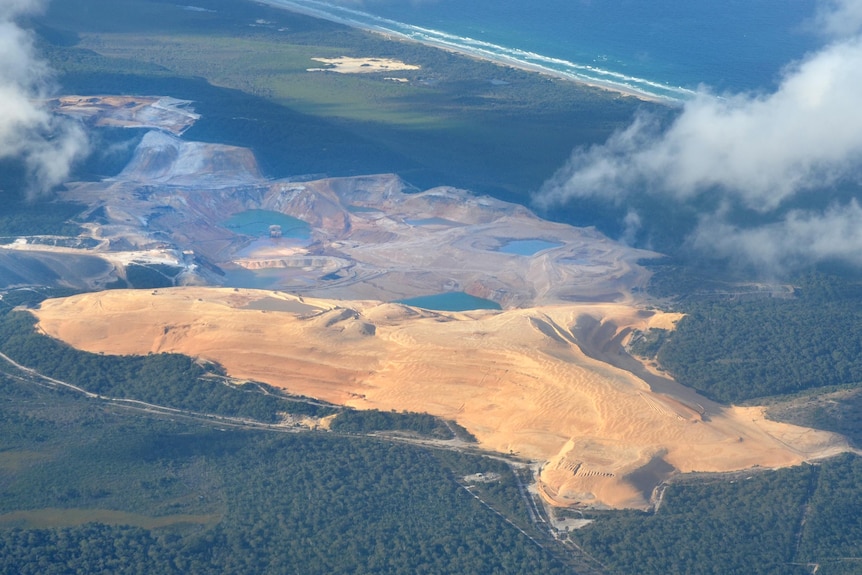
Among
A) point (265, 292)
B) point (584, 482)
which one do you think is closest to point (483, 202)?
point (265, 292)

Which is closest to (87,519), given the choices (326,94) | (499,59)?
(326,94)

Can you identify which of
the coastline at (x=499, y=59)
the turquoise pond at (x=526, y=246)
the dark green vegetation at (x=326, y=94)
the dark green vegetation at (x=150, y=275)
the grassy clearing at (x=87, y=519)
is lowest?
the grassy clearing at (x=87, y=519)

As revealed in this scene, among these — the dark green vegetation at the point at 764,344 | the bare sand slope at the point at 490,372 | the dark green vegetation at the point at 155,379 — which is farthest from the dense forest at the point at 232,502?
the dark green vegetation at the point at 764,344

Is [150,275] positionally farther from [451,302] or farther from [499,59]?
[499,59]

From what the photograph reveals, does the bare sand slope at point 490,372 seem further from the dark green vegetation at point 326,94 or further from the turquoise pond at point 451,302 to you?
the dark green vegetation at point 326,94

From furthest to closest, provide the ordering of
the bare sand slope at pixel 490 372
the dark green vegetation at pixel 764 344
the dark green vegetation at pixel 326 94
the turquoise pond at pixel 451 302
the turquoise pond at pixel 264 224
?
the dark green vegetation at pixel 326 94, the turquoise pond at pixel 264 224, the turquoise pond at pixel 451 302, the dark green vegetation at pixel 764 344, the bare sand slope at pixel 490 372

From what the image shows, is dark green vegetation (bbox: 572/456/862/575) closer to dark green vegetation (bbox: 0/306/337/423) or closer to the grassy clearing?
the grassy clearing
